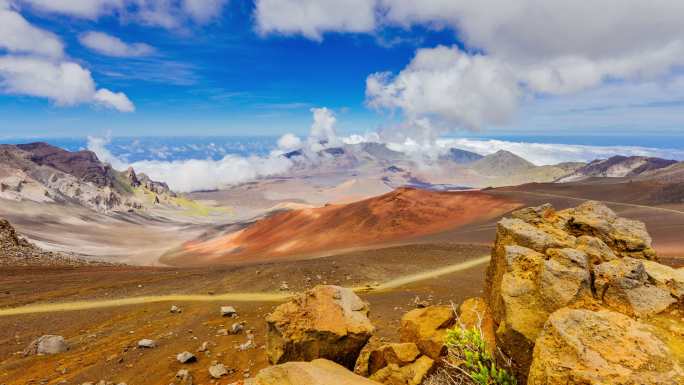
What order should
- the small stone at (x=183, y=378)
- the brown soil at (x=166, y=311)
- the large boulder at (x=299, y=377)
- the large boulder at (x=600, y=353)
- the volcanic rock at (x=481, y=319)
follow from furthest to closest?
the brown soil at (x=166, y=311)
the small stone at (x=183, y=378)
the volcanic rock at (x=481, y=319)
the large boulder at (x=299, y=377)
the large boulder at (x=600, y=353)

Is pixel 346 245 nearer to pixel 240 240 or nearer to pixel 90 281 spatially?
pixel 90 281

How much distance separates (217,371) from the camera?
10.5 meters

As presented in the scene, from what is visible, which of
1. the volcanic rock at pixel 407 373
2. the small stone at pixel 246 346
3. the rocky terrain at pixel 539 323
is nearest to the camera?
the rocky terrain at pixel 539 323

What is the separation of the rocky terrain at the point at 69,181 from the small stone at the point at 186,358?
355ft

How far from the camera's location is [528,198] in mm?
58562

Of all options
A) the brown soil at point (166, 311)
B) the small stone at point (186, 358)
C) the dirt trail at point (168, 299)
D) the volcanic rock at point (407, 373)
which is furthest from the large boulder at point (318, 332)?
the dirt trail at point (168, 299)

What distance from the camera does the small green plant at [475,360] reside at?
521 centimetres

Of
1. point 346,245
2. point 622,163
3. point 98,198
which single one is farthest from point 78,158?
point 622,163

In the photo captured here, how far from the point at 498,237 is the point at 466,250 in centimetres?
2165

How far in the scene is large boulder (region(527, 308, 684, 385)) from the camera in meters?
A: 4.04

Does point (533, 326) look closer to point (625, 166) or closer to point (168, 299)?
point (168, 299)

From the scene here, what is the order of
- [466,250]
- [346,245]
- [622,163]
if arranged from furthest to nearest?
[622,163], [346,245], [466,250]

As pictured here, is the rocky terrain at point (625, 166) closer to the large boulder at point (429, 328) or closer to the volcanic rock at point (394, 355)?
the large boulder at point (429, 328)

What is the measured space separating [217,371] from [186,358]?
1.73 m
